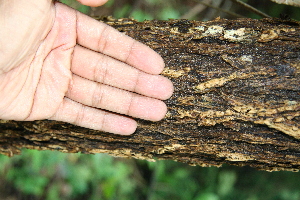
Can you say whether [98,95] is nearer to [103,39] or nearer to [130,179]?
[103,39]

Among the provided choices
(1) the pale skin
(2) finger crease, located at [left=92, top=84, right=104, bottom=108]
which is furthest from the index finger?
(2) finger crease, located at [left=92, top=84, right=104, bottom=108]

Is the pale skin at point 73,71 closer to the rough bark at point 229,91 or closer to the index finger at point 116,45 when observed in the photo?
the index finger at point 116,45

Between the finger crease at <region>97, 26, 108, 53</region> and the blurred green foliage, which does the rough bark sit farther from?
the blurred green foliage

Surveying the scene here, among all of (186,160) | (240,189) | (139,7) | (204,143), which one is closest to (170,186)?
(240,189)

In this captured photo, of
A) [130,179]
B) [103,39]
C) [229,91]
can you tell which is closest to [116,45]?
[103,39]

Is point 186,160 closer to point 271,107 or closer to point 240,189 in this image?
point 271,107

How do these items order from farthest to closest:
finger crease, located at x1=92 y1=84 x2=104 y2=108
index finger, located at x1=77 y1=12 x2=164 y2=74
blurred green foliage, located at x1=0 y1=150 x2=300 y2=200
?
blurred green foliage, located at x1=0 y1=150 x2=300 y2=200 → finger crease, located at x1=92 y1=84 x2=104 y2=108 → index finger, located at x1=77 y1=12 x2=164 y2=74
